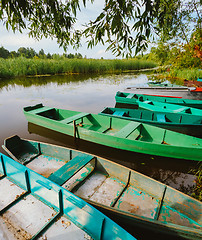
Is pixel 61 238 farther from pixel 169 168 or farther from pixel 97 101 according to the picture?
pixel 97 101

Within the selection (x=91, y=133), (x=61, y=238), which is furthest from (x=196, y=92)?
(x=61, y=238)

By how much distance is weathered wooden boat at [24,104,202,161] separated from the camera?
459 cm

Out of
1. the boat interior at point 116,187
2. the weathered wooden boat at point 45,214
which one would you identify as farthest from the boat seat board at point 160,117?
the weathered wooden boat at point 45,214

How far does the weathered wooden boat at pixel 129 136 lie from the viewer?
4.59 metres

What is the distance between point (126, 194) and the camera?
10.8 feet

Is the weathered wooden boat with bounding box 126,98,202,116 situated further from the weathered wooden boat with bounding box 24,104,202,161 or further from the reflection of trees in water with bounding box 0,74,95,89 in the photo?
the reflection of trees in water with bounding box 0,74,95,89

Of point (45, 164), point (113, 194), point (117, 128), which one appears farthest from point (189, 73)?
point (45, 164)

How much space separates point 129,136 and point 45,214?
4.12m

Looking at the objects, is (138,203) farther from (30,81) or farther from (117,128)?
(30,81)

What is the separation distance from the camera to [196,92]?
1090cm

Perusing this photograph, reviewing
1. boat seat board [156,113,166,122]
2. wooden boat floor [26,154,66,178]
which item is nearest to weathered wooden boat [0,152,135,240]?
wooden boat floor [26,154,66,178]

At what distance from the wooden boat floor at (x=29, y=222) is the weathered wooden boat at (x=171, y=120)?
4.74m

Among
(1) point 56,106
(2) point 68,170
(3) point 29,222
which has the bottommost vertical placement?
(3) point 29,222

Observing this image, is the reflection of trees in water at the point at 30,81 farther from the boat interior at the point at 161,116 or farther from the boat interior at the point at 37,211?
the boat interior at the point at 37,211
